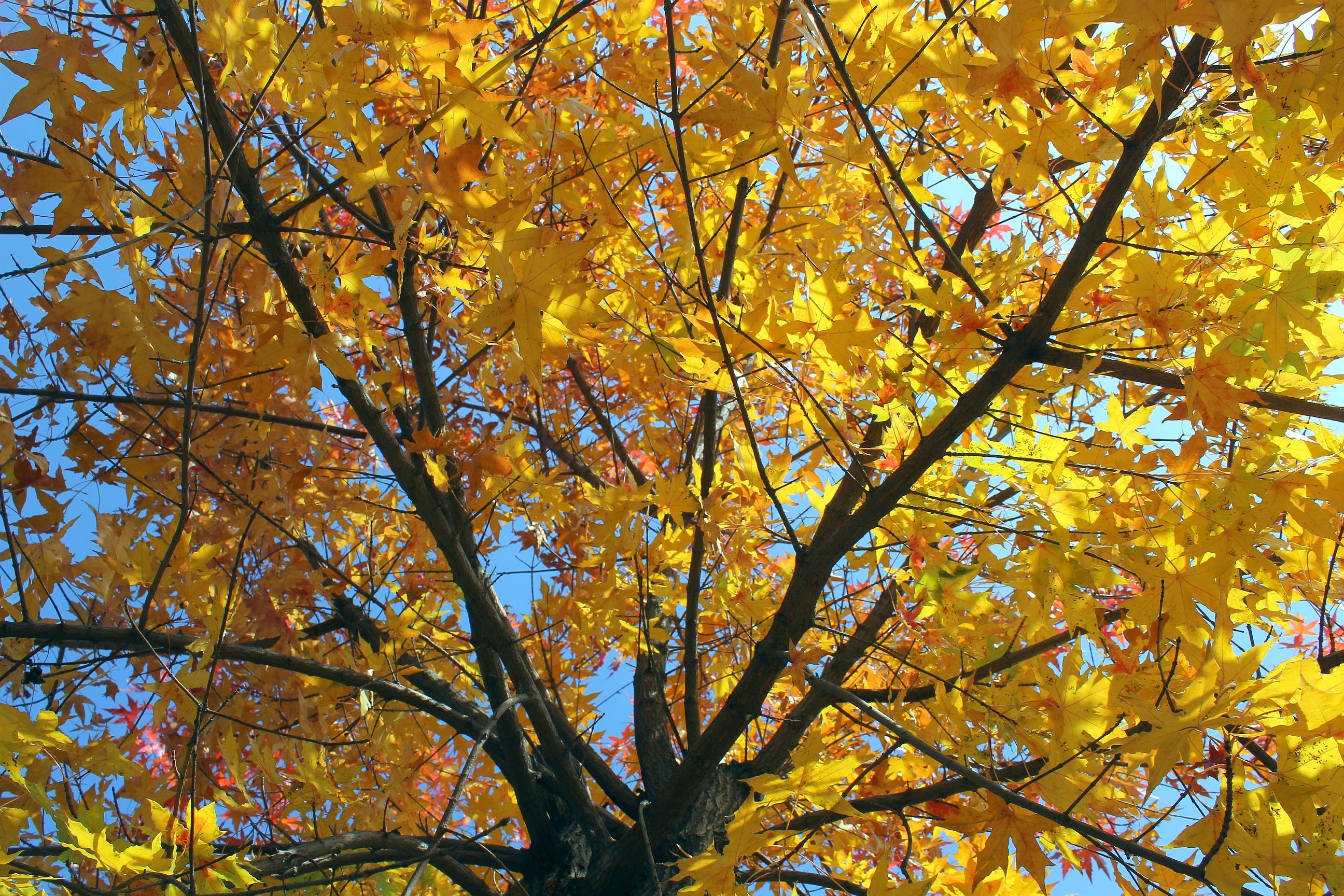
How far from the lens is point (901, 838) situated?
2.77m

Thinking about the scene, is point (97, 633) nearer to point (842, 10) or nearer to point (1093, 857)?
point (842, 10)

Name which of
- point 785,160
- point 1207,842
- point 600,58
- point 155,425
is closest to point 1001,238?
point 600,58

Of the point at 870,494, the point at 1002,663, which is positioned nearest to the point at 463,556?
the point at 870,494

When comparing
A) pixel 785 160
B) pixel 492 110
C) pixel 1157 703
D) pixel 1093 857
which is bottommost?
pixel 1093 857

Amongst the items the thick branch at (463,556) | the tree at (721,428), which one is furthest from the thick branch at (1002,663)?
the thick branch at (463,556)

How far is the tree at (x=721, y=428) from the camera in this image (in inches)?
49.0

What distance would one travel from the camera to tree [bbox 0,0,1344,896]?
4.09 feet

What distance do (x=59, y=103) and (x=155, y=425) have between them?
4.11ft

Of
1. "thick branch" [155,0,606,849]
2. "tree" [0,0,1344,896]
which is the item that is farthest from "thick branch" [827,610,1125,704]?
"thick branch" [155,0,606,849]

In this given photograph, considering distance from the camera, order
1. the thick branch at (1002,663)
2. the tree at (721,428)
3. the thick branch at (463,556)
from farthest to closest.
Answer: the thick branch at (1002,663), the thick branch at (463,556), the tree at (721,428)

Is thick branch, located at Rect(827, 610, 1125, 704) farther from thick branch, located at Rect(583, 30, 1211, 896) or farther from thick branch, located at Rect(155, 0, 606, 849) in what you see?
thick branch, located at Rect(155, 0, 606, 849)

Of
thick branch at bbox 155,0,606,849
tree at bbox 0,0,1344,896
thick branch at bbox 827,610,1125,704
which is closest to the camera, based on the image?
tree at bbox 0,0,1344,896

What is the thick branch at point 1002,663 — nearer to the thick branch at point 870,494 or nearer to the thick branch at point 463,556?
the thick branch at point 870,494

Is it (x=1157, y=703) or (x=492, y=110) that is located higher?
(x=492, y=110)
